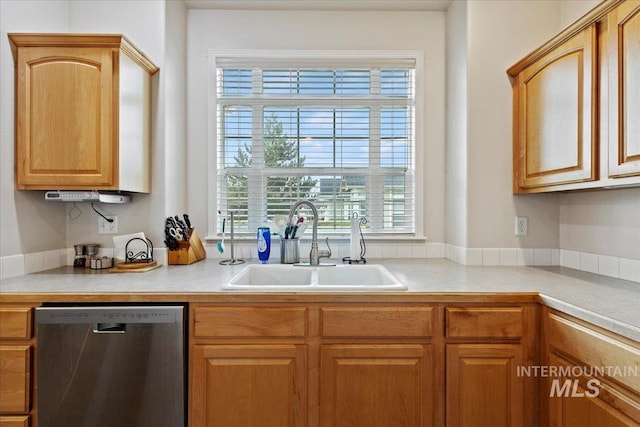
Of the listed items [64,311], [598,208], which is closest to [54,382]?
[64,311]

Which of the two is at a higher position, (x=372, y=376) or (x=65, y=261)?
(x=65, y=261)

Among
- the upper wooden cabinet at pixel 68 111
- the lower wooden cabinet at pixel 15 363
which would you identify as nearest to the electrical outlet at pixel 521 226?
the upper wooden cabinet at pixel 68 111

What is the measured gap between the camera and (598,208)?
6.23 feet

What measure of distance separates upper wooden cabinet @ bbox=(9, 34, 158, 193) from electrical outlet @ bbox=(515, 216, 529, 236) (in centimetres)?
228

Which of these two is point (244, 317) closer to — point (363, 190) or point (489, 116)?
point (363, 190)

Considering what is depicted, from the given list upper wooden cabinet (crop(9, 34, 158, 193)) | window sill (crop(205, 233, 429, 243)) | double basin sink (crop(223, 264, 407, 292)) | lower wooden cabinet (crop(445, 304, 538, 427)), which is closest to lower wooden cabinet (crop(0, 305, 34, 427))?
upper wooden cabinet (crop(9, 34, 158, 193))

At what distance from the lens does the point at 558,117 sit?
1.76 metres

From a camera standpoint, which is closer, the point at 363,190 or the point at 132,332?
the point at 132,332

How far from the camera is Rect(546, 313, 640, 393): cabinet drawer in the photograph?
1069 millimetres

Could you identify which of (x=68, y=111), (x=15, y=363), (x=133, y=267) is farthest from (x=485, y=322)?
(x=68, y=111)

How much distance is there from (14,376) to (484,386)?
1.98 meters

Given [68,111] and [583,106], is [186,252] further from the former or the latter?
[583,106]

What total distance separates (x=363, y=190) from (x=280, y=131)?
72 centimetres

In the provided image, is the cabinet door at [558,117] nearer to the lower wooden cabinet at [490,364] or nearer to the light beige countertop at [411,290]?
the light beige countertop at [411,290]
